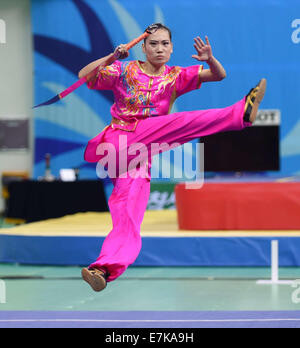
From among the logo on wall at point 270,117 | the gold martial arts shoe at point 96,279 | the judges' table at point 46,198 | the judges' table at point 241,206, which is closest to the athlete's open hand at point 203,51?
the gold martial arts shoe at point 96,279

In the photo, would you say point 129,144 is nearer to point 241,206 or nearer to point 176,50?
point 241,206

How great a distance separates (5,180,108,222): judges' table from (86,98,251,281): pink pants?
516cm

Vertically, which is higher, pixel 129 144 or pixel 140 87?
pixel 140 87

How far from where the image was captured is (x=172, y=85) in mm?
3367

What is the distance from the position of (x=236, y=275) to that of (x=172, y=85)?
2.58m

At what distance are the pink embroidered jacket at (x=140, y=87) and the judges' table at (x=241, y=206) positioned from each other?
2.70 meters

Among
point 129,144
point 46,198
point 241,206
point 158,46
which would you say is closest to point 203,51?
point 158,46

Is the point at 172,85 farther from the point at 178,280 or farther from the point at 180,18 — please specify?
the point at 180,18

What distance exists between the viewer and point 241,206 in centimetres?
605

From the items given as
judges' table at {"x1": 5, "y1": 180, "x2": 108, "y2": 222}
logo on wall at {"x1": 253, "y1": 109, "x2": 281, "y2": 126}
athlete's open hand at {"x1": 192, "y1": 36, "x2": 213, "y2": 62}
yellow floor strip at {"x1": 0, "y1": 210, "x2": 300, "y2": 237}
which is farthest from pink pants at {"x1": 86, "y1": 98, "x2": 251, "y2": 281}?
logo on wall at {"x1": 253, "y1": 109, "x2": 281, "y2": 126}

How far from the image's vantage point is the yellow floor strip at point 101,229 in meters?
5.97

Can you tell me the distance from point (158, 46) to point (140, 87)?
22 cm

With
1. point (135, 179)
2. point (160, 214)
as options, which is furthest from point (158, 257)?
point (135, 179)
